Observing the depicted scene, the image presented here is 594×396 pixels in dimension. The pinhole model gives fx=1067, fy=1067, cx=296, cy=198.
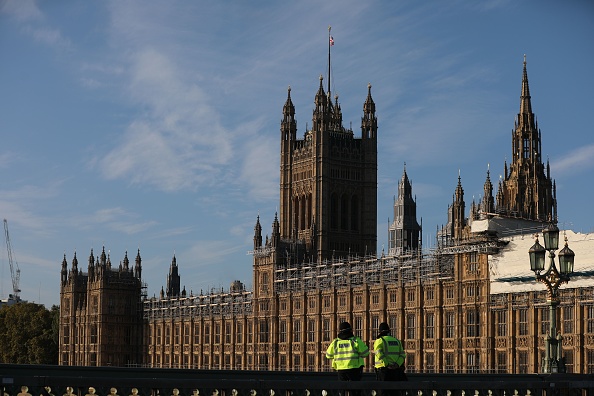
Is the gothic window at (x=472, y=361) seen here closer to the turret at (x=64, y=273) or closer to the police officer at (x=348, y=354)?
the police officer at (x=348, y=354)

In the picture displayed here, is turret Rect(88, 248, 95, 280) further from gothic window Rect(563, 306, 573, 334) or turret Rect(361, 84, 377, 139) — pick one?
gothic window Rect(563, 306, 573, 334)

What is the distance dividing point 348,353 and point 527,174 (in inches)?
4272

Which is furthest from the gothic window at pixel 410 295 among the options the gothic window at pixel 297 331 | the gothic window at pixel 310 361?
the gothic window at pixel 297 331

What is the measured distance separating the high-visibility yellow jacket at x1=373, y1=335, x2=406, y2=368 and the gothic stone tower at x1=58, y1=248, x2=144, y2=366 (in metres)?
132

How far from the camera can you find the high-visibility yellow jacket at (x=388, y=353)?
84.2 ft

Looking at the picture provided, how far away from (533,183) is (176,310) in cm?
5263

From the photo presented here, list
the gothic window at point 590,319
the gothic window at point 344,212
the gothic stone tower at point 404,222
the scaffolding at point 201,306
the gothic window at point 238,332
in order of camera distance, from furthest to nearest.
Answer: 1. the gothic stone tower at point 404,222
2. the gothic window at point 344,212
3. the scaffolding at point 201,306
4. the gothic window at point 238,332
5. the gothic window at point 590,319

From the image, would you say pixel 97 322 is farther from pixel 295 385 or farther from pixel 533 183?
pixel 295 385

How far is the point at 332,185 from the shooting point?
141625 mm

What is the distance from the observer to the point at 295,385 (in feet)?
76.9

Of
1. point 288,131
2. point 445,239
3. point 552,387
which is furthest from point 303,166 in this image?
point 552,387

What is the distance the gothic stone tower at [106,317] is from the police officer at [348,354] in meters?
132

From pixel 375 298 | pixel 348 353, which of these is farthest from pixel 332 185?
pixel 348 353

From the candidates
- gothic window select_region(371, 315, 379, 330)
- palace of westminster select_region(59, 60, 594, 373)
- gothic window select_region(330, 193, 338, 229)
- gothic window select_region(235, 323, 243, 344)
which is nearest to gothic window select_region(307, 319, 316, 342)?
palace of westminster select_region(59, 60, 594, 373)
